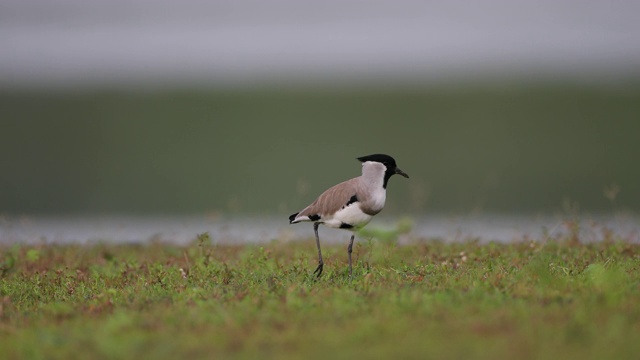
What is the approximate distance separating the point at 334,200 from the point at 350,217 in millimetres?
272

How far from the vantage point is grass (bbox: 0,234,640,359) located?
26.9ft

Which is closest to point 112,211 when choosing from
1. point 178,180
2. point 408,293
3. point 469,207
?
point 178,180

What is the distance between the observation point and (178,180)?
26.4 metres

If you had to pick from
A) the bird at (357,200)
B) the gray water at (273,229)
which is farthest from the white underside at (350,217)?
the gray water at (273,229)

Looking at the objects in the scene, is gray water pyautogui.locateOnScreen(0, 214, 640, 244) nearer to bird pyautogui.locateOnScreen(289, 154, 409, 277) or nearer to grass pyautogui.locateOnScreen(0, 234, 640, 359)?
bird pyautogui.locateOnScreen(289, 154, 409, 277)

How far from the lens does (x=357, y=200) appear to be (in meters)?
11.4

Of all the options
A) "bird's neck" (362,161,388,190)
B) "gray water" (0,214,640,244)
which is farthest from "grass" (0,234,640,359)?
"gray water" (0,214,640,244)

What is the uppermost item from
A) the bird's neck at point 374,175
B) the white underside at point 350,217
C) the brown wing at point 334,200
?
the bird's neck at point 374,175

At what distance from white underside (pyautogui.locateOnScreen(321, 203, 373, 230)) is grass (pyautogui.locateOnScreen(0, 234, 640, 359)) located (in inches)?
21.4

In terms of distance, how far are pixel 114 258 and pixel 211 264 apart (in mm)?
2173

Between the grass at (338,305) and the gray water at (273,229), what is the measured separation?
1075 mm

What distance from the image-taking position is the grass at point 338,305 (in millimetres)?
8188

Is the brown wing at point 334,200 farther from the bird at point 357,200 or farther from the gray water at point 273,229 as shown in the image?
the gray water at point 273,229

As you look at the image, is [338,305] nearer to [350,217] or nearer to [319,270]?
[350,217]
